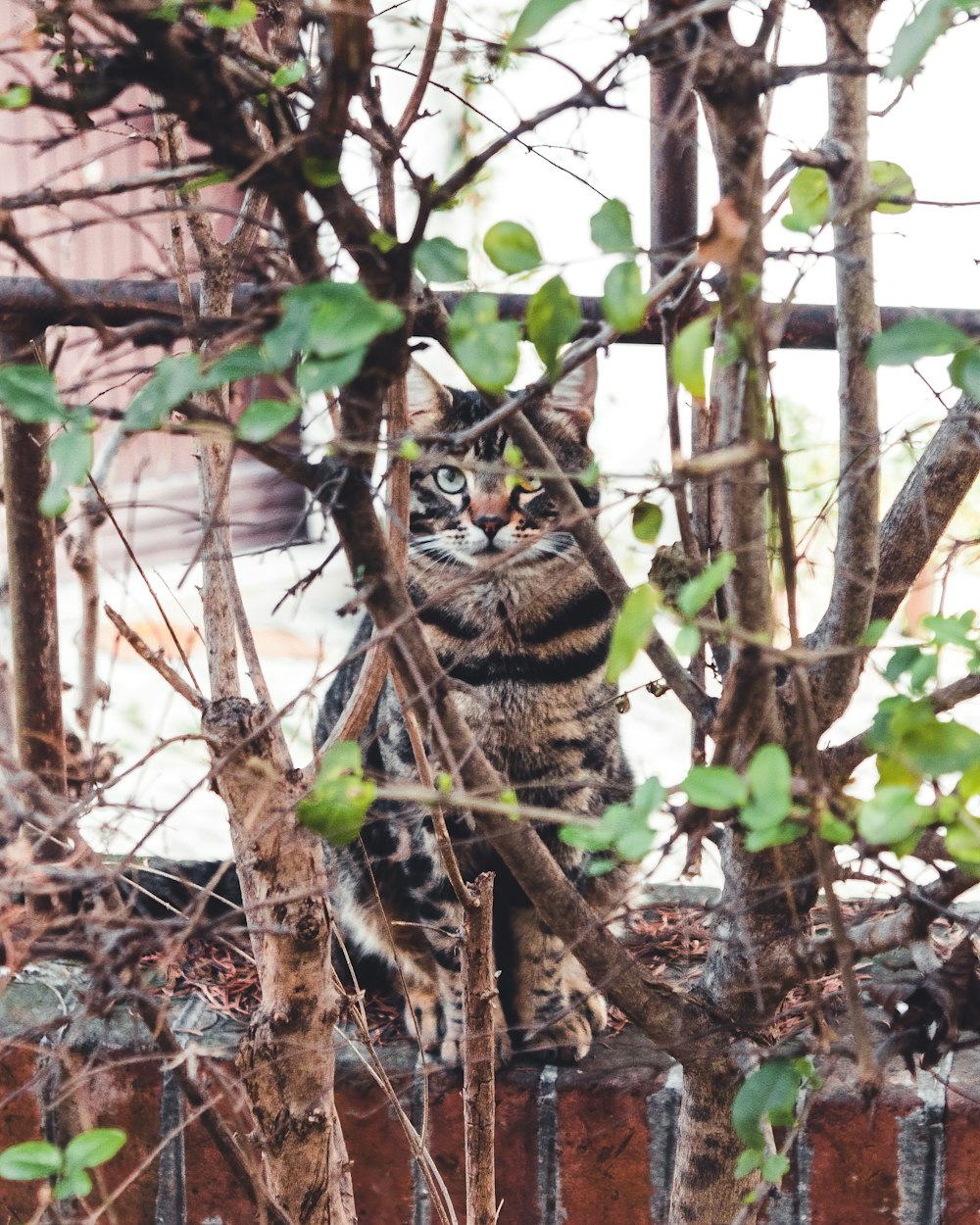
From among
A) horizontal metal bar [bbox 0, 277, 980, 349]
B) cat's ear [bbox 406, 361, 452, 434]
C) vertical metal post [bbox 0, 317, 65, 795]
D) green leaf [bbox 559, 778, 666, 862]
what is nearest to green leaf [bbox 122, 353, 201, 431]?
green leaf [bbox 559, 778, 666, 862]

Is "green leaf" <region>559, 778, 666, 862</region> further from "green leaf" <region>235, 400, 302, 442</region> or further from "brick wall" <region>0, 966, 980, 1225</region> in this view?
"brick wall" <region>0, 966, 980, 1225</region>

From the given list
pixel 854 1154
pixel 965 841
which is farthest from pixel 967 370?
pixel 854 1154

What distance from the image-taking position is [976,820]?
27.2 inches

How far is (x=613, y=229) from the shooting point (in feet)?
2.23

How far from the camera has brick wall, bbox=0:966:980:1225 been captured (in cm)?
148

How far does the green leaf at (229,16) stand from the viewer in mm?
688

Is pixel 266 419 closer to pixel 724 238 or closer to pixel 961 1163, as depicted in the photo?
pixel 724 238

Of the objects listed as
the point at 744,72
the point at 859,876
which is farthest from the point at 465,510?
the point at 744,72

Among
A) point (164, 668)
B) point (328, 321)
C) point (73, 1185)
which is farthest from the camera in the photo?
point (164, 668)

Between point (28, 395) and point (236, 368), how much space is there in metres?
0.11

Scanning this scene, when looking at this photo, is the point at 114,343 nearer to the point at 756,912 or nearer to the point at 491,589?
the point at 756,912

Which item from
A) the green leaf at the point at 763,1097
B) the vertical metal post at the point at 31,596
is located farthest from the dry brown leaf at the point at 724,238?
the vertical metal post at the point at 31,596

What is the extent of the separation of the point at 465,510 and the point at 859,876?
51.4 inches

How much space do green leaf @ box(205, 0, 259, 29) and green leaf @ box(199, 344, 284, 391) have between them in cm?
18
